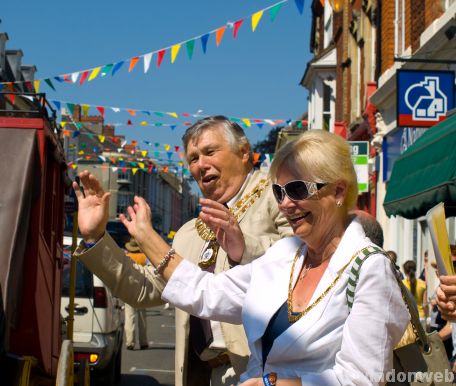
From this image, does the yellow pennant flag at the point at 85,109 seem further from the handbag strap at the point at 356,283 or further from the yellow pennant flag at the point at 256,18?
the handbag strap at the point at 356,283

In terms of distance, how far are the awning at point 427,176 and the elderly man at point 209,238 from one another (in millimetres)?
3901

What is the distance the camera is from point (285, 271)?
290 cm

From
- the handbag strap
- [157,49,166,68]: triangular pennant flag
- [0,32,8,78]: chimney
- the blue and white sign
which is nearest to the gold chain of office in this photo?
the handbag strap

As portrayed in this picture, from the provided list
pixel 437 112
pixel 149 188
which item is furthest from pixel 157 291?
pixel 149 188

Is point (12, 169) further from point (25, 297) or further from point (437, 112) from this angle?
point (437, 112)

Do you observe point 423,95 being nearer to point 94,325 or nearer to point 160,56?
point 160,56

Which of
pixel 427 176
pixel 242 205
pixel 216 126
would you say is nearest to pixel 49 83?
pixel 427 176

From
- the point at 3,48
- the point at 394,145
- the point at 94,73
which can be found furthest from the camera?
the point at 3,48

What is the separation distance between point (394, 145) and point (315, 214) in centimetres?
1689

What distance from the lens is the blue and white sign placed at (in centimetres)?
1320

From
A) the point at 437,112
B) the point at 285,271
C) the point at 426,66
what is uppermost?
Result: the point at 426,66

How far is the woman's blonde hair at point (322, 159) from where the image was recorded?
281 cm

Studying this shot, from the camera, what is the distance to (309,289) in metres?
2.76

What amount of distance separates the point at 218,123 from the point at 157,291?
36.4 inches
